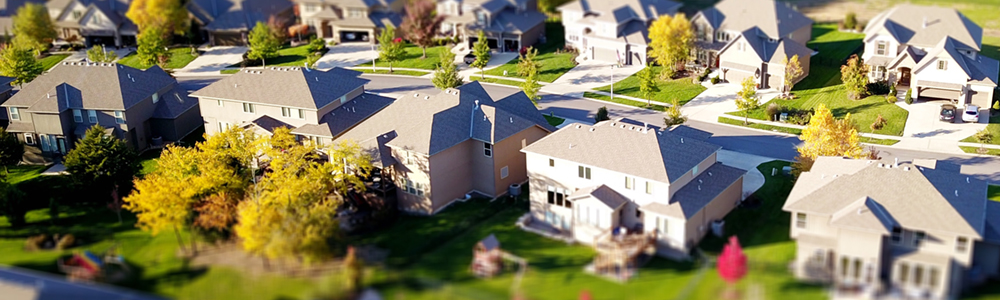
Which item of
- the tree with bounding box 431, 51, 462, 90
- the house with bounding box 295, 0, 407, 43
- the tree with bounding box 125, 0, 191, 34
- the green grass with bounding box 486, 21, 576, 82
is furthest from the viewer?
the house with bounding box 295, 0, 407, 43

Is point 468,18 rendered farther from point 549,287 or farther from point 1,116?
point 549,287

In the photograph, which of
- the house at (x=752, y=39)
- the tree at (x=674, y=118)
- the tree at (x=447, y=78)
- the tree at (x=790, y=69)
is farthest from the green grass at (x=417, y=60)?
the tree at (x=790, y=69)

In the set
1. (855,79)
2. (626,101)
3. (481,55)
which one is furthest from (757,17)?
(481,55)

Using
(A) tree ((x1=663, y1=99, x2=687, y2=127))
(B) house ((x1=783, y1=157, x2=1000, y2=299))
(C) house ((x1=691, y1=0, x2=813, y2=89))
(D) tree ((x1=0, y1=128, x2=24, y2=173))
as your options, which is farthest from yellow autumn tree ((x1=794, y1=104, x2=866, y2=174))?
(D) tree ((x1=0, y1=128, x2=24, y2=173))

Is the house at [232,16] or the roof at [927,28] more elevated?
the house at [232,16]

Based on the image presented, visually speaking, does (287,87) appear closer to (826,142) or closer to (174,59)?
(174,59)

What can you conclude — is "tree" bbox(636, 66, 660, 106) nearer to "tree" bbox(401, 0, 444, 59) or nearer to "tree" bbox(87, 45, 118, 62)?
"tree" bbox(401, 0, 444, 59)

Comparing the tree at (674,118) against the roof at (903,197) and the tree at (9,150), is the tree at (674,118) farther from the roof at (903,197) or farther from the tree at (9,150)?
the tree at (9,150)
